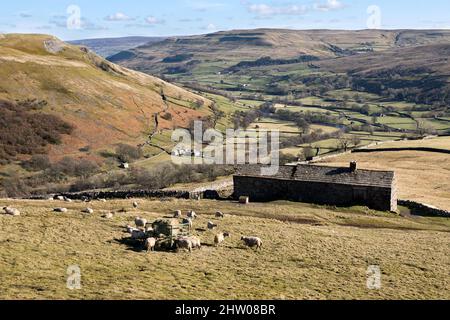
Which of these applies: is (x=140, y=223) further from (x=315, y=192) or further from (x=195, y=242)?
(x=315, y=192)

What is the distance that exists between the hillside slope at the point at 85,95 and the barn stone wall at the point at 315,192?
6562 centimetres

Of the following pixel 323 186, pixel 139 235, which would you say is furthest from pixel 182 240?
pixel 323 186

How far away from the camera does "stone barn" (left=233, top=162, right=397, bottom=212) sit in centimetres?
5400

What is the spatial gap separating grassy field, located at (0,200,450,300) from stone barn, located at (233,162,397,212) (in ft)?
31.7

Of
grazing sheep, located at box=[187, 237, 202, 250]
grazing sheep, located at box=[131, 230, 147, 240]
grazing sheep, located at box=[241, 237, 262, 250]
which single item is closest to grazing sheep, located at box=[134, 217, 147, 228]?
grazing sheep, located at box=[131, 230, 147, 240]

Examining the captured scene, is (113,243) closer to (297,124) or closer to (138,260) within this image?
(138,260)

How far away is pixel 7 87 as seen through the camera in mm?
135250

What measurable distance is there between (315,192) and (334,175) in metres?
2.88

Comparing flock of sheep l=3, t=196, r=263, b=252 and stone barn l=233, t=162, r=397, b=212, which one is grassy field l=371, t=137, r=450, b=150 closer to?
stone barn l=233, t=162, r=397, b=212

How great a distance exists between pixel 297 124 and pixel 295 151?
176 ft

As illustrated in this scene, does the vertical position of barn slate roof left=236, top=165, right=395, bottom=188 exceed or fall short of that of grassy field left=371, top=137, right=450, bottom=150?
it exceeds it

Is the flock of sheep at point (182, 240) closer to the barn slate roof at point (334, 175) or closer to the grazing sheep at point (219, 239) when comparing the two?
the grazing sheep at point (219, 239)

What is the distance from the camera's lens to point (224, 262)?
29719 mm

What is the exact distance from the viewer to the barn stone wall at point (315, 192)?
177 ft
